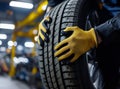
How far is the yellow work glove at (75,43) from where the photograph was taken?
1.00 metres

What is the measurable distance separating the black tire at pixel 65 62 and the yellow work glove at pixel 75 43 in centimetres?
4

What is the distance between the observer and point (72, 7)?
113 cm

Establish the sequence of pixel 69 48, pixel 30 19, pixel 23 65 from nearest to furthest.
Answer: pixel 69 48
pixel 30 19
pixel 23 65

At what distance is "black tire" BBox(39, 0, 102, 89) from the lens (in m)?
1.05

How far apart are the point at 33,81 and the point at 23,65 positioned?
6.47 ft

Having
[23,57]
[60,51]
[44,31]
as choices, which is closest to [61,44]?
[60,51]

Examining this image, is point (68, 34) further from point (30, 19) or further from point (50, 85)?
point (30, 19)

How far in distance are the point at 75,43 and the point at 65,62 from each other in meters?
0.10

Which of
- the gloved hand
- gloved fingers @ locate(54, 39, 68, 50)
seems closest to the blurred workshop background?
the gloved hand

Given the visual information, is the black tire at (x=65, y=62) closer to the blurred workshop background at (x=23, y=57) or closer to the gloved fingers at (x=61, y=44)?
the gloved fingers at (x=61, y=44)

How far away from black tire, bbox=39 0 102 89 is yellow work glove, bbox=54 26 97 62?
4 centimetres

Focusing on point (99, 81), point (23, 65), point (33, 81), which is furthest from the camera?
point (23, 65)

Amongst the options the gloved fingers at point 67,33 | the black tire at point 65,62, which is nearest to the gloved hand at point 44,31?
the black tire at point 65,62

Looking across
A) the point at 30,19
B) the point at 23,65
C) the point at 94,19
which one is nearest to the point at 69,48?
the point at 94,19
